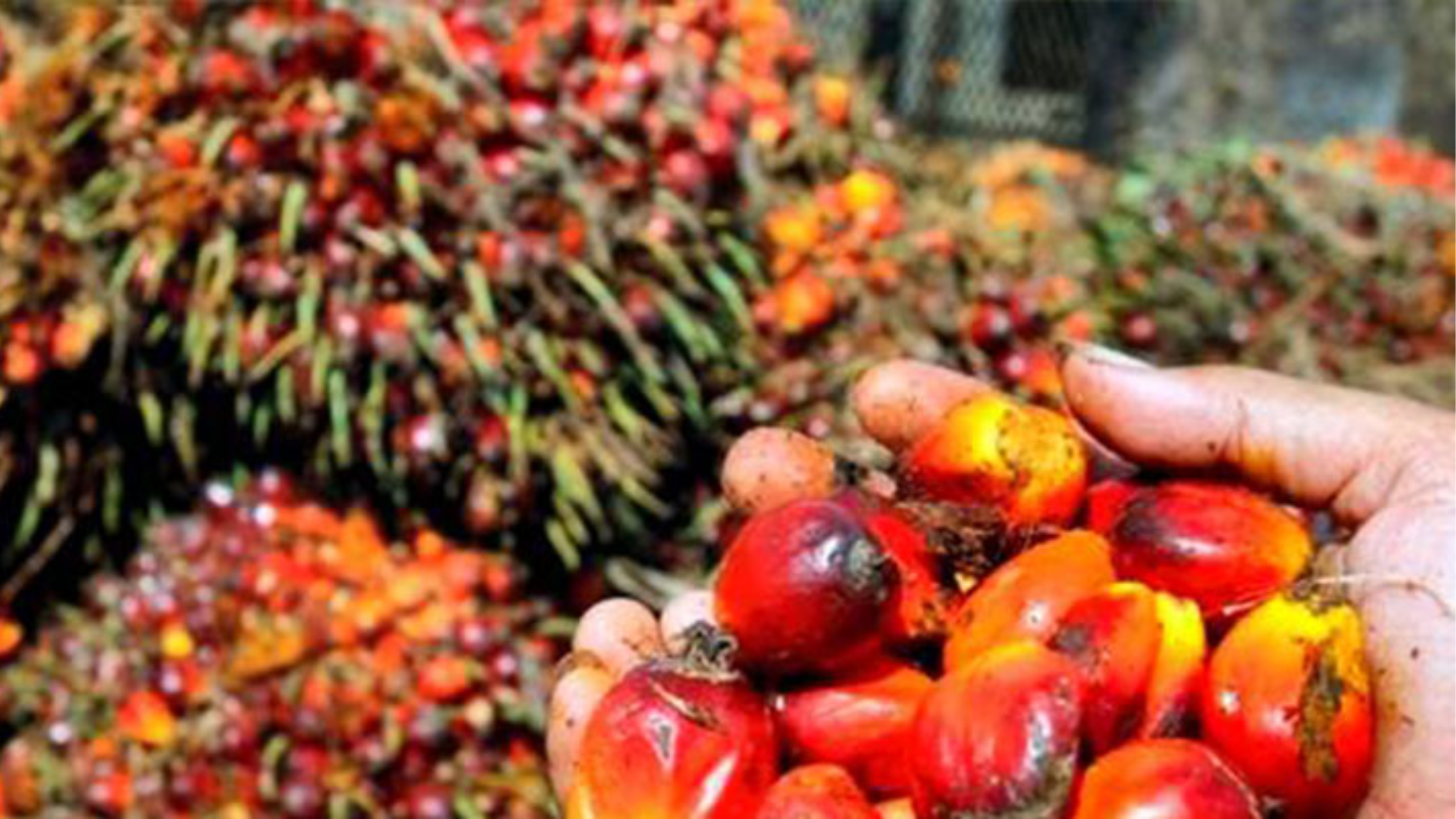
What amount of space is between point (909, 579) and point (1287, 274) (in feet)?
6.48

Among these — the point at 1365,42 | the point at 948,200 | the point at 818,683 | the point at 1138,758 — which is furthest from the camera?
the point at 1365,42

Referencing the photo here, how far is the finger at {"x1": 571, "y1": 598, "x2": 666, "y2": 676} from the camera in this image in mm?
1576

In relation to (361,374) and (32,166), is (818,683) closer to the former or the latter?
(361,374)

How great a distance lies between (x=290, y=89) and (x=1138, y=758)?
1.46 m

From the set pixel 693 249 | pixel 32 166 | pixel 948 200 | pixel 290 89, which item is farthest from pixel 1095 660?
pixel 948 200

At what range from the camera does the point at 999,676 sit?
1287 millimetres

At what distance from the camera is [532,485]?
8.21 feet

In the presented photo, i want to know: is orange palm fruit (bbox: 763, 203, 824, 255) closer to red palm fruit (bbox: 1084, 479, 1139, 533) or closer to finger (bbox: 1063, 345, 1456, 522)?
finger (bbox: 1063, 345, 1456, 522)

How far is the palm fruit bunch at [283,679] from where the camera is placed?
7.81 feet

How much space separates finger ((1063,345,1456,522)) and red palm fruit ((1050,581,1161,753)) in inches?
11.3

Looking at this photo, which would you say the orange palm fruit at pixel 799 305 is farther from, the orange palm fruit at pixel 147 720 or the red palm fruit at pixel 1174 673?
the red palm fruit at pixel 1174 673

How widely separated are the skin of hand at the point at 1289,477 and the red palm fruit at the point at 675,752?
4.1 inches

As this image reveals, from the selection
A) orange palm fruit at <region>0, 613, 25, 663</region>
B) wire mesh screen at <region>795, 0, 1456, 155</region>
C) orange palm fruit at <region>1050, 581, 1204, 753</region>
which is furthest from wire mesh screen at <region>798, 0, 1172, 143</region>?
orange palm fruit at <region>1050, 581, 1204, 753</region>

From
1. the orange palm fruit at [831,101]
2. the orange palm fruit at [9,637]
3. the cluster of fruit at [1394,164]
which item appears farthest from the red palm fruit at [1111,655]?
the cluster of fruit at [1394,164]
